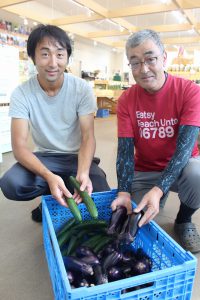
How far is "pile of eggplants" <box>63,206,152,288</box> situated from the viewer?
85 cm

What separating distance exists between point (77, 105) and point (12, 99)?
1.14ft

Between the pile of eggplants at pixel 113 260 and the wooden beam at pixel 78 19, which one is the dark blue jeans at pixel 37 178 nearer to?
the pile of eggplants at pixel 113 260

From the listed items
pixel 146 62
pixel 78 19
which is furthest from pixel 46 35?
pixel 78 19

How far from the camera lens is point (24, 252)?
1.29m

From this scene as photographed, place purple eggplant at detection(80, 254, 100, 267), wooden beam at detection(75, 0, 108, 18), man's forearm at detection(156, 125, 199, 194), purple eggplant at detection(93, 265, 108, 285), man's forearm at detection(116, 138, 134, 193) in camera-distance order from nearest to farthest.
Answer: purple eggplant at detection(93, 265, 108, 285)
purple eggplant at detection(80, 254, 100, 267)
man's forearm at detection(156, 125, 199, 194)
man's forearm at detection(116, 138, 134, 193)
wooden beam at detection(75, 0, 108, 18)

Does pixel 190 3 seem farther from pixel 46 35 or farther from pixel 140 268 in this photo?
pixel 140 268

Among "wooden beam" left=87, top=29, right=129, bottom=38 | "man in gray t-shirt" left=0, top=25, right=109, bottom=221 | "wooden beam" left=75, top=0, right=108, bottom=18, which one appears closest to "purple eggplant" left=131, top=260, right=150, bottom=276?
"man in gray t-shirt" left=0, top=25, right=109, bottom=221

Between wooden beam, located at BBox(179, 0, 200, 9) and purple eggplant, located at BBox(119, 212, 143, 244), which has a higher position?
wooden beam, located at BBox(179, 0, 200, 9)

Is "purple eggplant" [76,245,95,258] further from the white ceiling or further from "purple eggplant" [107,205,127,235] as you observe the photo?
the white ceiling

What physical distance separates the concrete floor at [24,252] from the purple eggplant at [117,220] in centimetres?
35

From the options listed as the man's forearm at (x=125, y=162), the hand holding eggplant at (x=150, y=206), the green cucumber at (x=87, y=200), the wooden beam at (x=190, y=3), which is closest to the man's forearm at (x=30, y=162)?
the green cucumber at (x=87, y=200)

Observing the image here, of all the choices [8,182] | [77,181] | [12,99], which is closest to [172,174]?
[77,181]

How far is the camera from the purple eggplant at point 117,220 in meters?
1.03

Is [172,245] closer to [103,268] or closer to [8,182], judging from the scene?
[103,268]
